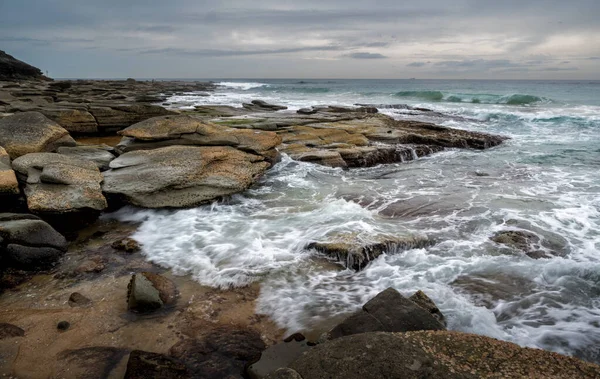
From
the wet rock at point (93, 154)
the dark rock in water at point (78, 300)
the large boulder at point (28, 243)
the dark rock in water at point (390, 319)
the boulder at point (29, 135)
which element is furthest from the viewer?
the wet rock at point (93, 154)

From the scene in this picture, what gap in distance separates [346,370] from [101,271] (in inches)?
166

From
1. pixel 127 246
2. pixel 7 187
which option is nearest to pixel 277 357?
pixel 127 246

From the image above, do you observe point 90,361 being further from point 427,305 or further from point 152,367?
A: point 427,305

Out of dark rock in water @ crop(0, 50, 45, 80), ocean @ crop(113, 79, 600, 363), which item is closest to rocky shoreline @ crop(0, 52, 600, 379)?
ocean @ crop(113, 79, 600, 363)

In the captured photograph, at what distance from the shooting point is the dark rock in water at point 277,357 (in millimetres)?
3523

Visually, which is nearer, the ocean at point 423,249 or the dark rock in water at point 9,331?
the dark rock in water at point 9,331

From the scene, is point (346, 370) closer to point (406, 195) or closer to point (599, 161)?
point (406, 195)

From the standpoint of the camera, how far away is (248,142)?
417 inches

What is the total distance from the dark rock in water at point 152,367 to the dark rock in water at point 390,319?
4.97 ft

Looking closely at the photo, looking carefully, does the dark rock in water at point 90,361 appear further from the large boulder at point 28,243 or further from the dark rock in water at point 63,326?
the large boulder at point 28,243

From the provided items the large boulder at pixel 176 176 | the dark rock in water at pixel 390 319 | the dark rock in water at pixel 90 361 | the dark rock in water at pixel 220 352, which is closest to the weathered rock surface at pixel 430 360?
the dark rock in water at pixel 390 319

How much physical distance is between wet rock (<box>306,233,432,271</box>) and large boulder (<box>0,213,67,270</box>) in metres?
3.98

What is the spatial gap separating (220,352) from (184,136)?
24.9 ft

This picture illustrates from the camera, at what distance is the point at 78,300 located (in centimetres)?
475
